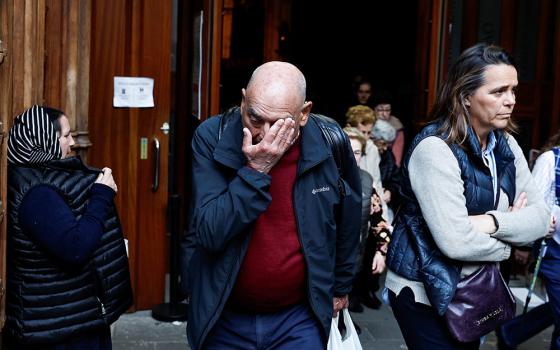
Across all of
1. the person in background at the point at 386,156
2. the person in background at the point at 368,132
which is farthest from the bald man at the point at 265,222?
the person in background at the point at 386,156

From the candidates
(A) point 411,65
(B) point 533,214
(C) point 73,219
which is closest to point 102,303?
(C) point 73,219

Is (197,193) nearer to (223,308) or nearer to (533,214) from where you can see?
(223,308)

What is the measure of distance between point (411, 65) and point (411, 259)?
812cm

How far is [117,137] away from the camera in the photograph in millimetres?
6758

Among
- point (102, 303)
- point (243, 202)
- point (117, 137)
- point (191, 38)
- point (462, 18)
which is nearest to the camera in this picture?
point (243, 202)

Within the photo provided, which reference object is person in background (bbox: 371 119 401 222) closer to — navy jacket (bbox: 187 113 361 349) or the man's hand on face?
navy jacket (bbox: 187 113 361 349)

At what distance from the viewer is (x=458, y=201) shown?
391cm

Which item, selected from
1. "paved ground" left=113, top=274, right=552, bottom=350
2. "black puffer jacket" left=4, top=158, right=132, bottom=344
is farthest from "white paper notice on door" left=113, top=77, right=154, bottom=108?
"black puffer jacket" left=4, top=158, right=132, bottom=344

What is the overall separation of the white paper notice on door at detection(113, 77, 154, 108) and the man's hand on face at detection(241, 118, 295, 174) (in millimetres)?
3495

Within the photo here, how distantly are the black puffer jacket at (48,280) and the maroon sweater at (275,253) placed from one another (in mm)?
877

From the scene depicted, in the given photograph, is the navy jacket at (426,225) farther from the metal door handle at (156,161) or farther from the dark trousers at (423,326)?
the metal door handle at (156,161)

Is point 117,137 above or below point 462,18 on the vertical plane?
below

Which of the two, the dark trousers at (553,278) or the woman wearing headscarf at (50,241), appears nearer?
the woman wearing headscarf at (50,241)

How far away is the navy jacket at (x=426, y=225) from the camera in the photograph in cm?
396
